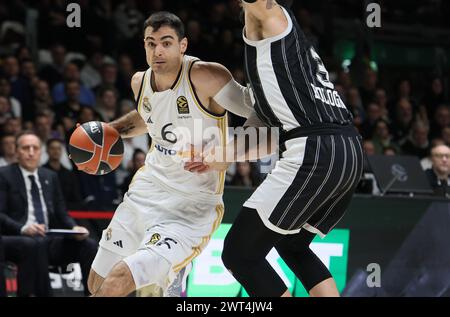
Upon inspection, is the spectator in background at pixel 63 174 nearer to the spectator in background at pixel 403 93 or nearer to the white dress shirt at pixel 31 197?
the white dress shirt at pixel 31 197

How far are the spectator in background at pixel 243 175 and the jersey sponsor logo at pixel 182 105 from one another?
4101mm

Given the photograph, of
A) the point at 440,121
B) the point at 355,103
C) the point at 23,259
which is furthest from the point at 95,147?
the point at 440,121

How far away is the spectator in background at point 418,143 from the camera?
10992mm

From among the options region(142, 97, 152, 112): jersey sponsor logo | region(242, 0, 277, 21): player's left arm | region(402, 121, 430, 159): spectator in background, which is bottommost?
region(402, 121, 430, 159): spectator in background

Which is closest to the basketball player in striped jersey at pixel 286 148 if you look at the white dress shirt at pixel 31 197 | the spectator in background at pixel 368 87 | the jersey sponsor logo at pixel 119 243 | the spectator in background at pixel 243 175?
the jersey sponsor logo at pixel 119 243

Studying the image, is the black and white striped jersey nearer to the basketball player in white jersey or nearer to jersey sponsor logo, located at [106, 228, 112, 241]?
the basketball player in white jersey

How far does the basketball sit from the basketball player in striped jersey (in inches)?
43.9

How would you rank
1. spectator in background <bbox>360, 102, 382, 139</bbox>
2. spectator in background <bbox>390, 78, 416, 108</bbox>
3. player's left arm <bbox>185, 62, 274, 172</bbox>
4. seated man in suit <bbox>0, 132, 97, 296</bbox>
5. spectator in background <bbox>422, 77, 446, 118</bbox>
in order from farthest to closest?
spectator in background <bbox>422, 77, 446, 118</bbox> → spectator in background <bbox>390, 78, 416, 108</bbox> → spectator in background <bbox>360, 102, 382, 139</bbox> → seated man in suit <bbox>0, 132, 97, 296</bbox> → player's left arm <bbox>185, 62, 274, 172</bbox>

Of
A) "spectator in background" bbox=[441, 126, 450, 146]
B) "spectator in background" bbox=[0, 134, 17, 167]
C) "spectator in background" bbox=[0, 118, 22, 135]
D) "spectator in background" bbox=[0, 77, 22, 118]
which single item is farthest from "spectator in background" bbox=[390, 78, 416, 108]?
"spectator in background" bbox=[0, 134, 17, 167]

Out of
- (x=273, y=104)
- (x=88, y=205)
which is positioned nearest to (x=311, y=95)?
(x=273, y=104)

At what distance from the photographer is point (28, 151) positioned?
25.2 feet

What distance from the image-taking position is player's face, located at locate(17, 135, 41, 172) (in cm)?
770

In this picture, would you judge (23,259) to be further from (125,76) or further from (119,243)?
(125,76)
